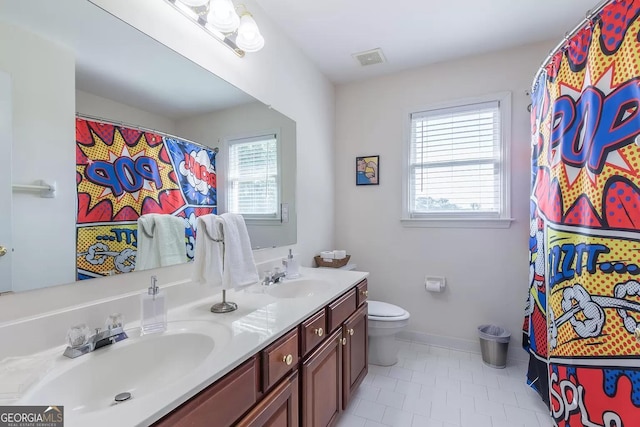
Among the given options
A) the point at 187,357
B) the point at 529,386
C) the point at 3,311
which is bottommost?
the point at 529,386

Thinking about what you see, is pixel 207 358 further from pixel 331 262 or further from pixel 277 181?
pixel 331 262

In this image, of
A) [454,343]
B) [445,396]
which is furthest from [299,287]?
[454,343]

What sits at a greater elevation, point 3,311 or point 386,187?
point 386,187

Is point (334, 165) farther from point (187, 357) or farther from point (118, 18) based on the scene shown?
point (187, 357)

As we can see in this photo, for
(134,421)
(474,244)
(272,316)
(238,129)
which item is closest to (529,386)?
(474,244)

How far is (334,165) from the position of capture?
2854 millimetres

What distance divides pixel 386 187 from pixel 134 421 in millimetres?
2422

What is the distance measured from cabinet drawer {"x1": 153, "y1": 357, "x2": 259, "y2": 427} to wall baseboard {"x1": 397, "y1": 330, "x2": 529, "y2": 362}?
6.75ft

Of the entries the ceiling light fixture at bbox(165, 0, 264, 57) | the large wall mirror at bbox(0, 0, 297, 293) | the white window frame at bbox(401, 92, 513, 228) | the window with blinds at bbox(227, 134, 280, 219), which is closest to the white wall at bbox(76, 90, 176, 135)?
the large wall mirror at bbox(0, 0, 297, 293)

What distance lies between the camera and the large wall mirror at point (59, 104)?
0.78 metres

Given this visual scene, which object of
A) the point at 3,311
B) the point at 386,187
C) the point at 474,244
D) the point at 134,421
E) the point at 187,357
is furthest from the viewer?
the point at 386,187

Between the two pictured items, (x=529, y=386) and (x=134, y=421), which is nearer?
(x=134, y=421)

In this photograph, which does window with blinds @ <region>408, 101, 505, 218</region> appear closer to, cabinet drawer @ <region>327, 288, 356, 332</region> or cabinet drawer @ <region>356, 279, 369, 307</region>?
cabinet drawer @ <region>356, 279, 369, 307</region>

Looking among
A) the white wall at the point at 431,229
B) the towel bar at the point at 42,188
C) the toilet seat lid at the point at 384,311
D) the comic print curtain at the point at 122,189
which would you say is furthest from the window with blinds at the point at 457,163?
the towel bar at the point at 42,188
